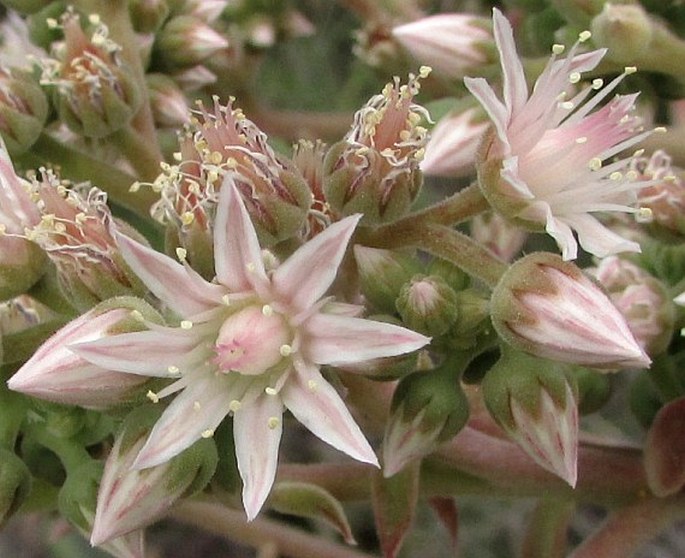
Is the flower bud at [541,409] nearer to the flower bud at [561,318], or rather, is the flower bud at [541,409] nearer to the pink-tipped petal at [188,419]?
the flower bud at [561,318]

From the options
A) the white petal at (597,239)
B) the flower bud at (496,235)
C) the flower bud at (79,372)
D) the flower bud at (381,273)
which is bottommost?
the flower bud at (496,235)

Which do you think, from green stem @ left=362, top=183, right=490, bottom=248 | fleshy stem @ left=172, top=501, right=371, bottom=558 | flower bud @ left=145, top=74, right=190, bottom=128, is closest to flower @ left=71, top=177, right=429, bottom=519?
green stem @ left=362, top=183, right=490, bottom=248

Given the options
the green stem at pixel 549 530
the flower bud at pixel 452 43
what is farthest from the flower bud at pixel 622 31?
the green stem at pixel 549 530

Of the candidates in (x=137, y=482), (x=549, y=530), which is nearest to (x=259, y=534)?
(x=549, y=530)

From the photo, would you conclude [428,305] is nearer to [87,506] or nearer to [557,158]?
[557,158]

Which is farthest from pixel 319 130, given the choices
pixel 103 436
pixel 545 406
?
pixel 545 406

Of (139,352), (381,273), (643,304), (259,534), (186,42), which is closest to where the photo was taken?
(139,352)

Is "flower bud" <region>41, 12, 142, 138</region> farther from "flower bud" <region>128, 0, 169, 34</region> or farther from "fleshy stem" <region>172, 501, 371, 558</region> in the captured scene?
"fleshy stem" <region>172, 501, 371, 558</region>
